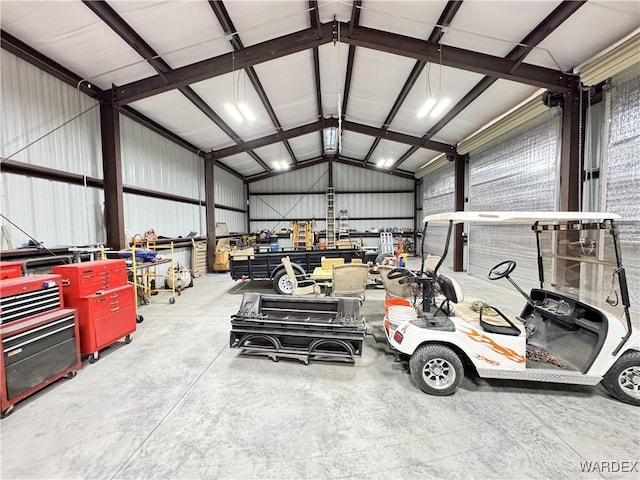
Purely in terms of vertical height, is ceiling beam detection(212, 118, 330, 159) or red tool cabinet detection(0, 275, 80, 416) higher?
ceiling beam detection(212, 118, 330, 159)

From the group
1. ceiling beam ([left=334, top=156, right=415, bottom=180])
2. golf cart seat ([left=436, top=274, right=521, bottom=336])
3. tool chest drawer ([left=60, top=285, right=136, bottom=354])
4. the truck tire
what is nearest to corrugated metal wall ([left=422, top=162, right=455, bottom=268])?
ceiling beam ([left=334, top=156, right=415, bottom=180])

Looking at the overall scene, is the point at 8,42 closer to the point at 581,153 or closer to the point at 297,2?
the point at 297,2

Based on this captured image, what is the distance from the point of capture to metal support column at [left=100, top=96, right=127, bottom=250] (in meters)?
5.36

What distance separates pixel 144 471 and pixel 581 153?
24.5 ft

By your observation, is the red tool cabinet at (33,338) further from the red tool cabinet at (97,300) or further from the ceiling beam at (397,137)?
the ceiling beam at (397,137)

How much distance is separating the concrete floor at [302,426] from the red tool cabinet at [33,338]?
7.7 inches

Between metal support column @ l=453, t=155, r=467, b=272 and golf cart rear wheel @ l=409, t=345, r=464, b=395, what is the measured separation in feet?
24.7

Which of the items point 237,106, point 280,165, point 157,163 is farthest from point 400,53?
point 280,165

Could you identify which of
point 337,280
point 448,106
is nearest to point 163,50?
point 337,280

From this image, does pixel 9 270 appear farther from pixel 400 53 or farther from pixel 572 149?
pixel 572 149

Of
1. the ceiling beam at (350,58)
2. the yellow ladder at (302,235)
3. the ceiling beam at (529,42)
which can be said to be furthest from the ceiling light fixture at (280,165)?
the ceiling beam at (529,42)

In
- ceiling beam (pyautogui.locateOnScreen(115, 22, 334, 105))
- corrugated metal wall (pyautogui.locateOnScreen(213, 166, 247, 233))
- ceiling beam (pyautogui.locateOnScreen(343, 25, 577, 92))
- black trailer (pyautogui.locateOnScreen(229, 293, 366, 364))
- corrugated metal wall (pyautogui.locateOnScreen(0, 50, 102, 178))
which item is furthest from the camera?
corrugated metal wall (pyautogui.locateOnScreen(213, 166, 247, 233))

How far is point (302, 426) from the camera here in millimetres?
2135

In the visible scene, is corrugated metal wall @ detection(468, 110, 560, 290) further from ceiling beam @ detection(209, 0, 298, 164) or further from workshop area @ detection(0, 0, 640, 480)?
ceiling beam @ detection(209, 0, 298, 164)
